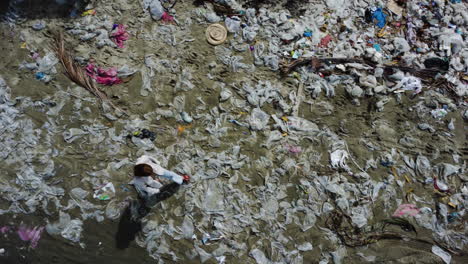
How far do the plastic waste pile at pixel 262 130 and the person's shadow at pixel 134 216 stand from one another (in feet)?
0.24

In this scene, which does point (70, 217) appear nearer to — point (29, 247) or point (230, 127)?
point (29, 247)

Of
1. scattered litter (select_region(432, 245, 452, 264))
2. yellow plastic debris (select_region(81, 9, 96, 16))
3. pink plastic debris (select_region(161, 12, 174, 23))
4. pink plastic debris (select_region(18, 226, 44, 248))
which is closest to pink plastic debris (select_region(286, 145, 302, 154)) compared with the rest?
scattered litter (select_region(432, 245, 452, 264))

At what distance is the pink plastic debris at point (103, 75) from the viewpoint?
3428 mm

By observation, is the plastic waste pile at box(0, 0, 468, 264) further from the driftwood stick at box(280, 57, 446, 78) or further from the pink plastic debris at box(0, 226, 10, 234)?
the pink plastic debris at box(0, 226, 10, 234)

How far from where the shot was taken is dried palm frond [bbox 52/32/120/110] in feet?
11.1

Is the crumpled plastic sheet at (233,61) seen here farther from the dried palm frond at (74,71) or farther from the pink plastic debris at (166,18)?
the dried palm frond at (74,71)

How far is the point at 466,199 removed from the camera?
3271 millimetres

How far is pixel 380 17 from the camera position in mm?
3736

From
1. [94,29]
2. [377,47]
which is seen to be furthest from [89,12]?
[377,47]

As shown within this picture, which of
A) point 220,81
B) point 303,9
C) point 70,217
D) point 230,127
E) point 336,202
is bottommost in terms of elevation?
point 70,217

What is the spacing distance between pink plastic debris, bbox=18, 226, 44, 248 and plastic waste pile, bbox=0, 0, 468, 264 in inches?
5.2

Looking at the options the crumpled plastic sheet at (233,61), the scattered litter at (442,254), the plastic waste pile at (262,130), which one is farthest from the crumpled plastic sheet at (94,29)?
the scattered litter at (442,254)

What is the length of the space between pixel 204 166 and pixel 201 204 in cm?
40

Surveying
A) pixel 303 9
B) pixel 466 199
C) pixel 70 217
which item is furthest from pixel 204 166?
pixel 466 199
